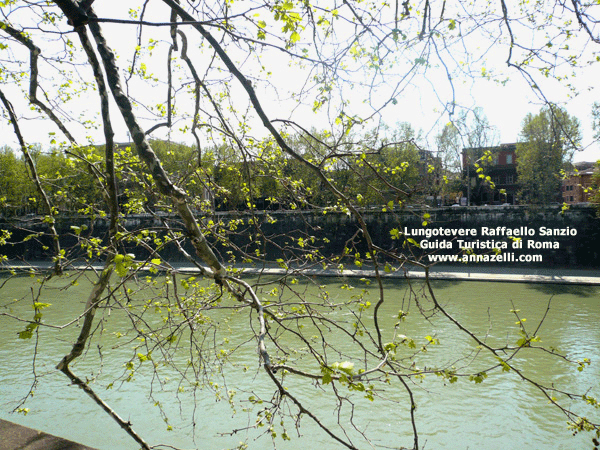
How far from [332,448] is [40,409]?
11.9ft

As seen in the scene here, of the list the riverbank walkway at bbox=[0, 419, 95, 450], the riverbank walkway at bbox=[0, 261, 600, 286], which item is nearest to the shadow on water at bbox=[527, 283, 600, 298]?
the riverbank walkway at bbox=[0, 261, 600, 286]

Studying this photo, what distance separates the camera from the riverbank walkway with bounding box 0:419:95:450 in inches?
121

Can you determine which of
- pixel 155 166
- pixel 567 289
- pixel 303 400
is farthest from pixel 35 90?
pixel 567 289

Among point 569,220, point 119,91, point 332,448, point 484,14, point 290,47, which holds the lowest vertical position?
point 332,448

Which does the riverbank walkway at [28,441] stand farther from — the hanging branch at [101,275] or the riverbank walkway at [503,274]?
the riverbank walkway at [503,274]

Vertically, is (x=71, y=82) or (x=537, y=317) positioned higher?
(x=71, y=82)

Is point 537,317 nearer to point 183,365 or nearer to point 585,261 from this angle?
point 183,365

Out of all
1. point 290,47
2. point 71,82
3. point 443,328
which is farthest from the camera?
point 443,328

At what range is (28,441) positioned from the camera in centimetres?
315

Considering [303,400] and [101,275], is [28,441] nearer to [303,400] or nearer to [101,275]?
[101,275]

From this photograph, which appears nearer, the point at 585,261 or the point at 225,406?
the point at 225,406

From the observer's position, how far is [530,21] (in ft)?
9.87

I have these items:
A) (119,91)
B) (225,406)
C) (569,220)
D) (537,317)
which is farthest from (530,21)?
(569,220)

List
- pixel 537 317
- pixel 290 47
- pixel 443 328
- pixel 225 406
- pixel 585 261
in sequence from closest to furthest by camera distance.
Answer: pixel 290 47, pixel 225 406, pixel 443 328, pixel 537 317, pixel 585 261
